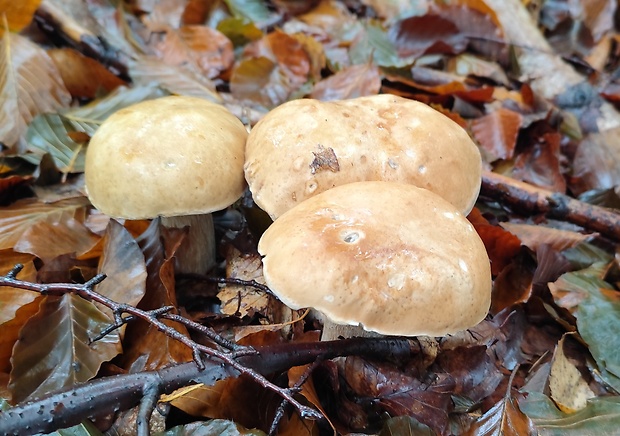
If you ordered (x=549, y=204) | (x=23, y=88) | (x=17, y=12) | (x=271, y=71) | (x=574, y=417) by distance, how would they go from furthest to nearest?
(x=271, y=71), (x=17, y=12), (x=23, y=88), (x=549, y=204), (x=574, y=417)

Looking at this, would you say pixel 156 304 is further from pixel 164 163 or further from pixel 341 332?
pixel 341 332

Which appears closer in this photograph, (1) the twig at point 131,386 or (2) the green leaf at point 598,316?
(1) the twig at point 131,386

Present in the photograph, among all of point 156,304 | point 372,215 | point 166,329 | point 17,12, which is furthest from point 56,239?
point 17,12

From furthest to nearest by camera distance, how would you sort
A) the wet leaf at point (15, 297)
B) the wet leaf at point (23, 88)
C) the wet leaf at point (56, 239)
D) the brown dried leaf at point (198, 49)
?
1. the brown dried leaf at point (198, 49)
2. the wet leaf at point (23, 88)
3. the wet leaf at point (56, 239)
4. the wet leaf at point (15, 297)

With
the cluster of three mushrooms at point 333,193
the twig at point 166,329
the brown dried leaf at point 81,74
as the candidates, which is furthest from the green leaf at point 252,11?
the twig at point 166,329

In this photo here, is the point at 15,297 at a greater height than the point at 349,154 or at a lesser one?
lesser

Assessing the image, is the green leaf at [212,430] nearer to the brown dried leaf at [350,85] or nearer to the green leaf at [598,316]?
the green leaf at [598,316]
